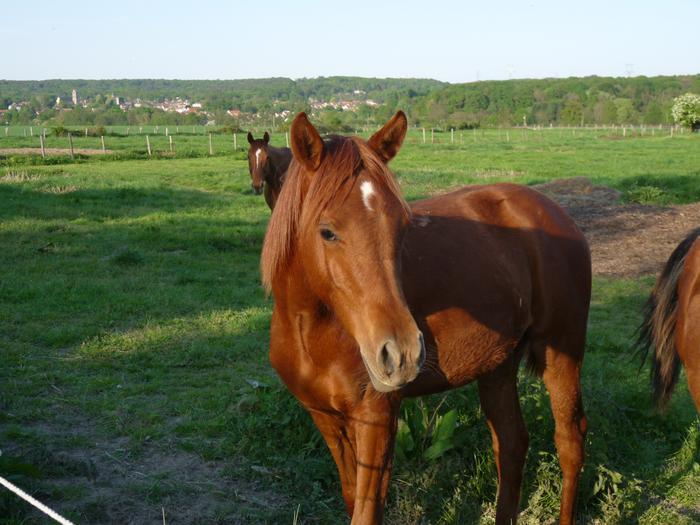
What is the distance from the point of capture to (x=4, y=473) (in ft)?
11.9

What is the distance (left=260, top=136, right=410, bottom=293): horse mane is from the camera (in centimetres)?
233

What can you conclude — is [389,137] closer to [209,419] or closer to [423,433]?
[423,433]

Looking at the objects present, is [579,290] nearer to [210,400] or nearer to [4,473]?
[210,400]

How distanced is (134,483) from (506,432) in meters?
2.14

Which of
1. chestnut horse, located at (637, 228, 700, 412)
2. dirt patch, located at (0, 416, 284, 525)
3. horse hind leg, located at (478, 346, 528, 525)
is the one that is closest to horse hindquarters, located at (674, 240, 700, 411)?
chestnut horse, located at (637, 228, 700, 412)

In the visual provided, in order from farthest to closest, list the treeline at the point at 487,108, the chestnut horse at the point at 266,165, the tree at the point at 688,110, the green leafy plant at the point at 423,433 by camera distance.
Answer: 1. the treeline at the point at 487,108
2. the tree at the point at 688,110
3. the chestnut horse at the point at 266,165
4. the green leafy plant at the point at 423,433

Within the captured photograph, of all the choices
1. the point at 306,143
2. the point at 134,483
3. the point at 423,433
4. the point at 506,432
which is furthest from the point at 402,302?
the point at 134,483

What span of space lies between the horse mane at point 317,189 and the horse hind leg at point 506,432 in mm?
1523

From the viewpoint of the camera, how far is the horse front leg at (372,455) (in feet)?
8.42

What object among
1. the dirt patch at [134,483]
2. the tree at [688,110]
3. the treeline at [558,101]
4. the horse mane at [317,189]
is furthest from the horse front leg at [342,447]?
the treeline at [558,101]

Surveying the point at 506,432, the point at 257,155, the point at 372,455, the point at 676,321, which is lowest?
the point at 506,432

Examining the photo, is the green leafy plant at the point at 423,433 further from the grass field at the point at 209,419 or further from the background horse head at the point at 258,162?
the background horse head at the point at 258,162

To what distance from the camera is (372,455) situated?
2584mm

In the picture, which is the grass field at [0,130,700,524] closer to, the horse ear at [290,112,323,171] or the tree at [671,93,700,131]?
the horse ear at [290,112,323,171]
